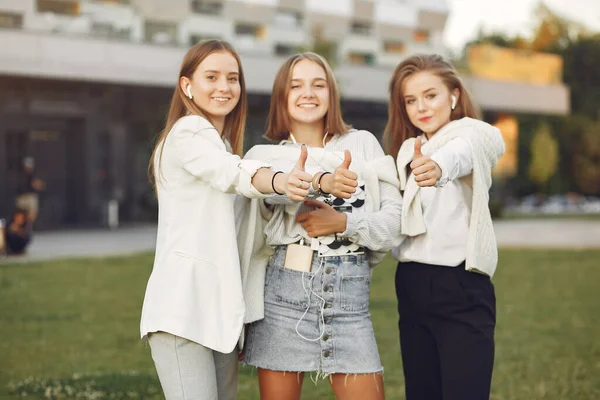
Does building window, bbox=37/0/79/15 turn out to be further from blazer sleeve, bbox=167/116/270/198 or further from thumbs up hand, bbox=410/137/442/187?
thumbs up hand, bbox=410/137/442/187

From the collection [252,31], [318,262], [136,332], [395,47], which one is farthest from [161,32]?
[318,262]

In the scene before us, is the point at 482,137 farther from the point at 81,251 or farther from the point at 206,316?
the point at 81,251

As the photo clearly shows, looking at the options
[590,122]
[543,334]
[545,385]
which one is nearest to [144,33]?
[543,334]

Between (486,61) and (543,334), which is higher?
(486,61)

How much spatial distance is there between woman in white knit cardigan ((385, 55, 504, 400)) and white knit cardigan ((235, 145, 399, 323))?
12cm

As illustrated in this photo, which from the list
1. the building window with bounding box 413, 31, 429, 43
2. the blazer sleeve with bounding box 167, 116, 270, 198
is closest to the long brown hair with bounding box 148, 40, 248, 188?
the blazer sleeve with bounding box 167, 116, 270, 198

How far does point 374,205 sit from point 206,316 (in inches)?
32.7

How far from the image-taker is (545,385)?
5.98m

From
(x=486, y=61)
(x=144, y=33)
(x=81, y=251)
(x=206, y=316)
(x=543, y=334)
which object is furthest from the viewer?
(x=486, y=61)

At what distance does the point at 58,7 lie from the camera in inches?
943

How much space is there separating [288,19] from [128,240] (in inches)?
536

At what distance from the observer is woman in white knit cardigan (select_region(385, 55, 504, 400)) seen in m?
3.36

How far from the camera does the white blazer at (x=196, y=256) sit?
10.0 feet

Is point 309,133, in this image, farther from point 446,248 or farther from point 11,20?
point 11,20
